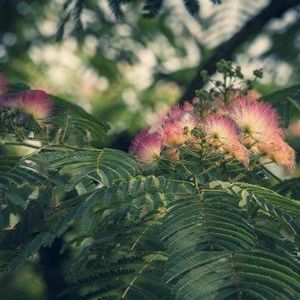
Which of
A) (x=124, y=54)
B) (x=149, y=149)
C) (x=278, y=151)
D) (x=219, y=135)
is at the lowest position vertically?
(x=124, y=54)

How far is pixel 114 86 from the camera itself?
633cm

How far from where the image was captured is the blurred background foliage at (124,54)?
5.67 m

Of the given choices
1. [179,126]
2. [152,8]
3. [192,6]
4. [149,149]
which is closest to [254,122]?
[179,126]

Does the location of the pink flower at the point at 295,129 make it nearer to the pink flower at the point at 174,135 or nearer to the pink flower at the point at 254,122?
the pink flower at the point at 254,122

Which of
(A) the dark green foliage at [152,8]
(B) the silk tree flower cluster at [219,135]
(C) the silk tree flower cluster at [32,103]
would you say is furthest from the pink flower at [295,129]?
(C) the silk tree flower cluster at [32,103]

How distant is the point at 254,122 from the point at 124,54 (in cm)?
338

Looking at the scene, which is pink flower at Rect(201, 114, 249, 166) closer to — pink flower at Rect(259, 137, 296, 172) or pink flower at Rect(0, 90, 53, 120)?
pink flower at Rect(259, 137, 296, 172)

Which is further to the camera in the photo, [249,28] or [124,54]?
[124,54]

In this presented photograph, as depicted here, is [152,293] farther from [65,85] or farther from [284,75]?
[65,85]

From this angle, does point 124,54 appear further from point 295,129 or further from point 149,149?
point 149,149

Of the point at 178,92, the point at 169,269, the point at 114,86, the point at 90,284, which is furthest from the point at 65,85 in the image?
the point at 169,269

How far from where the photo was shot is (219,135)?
2.94 m

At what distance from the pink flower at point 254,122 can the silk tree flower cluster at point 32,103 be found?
2.53 feet

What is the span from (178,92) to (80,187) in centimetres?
329
